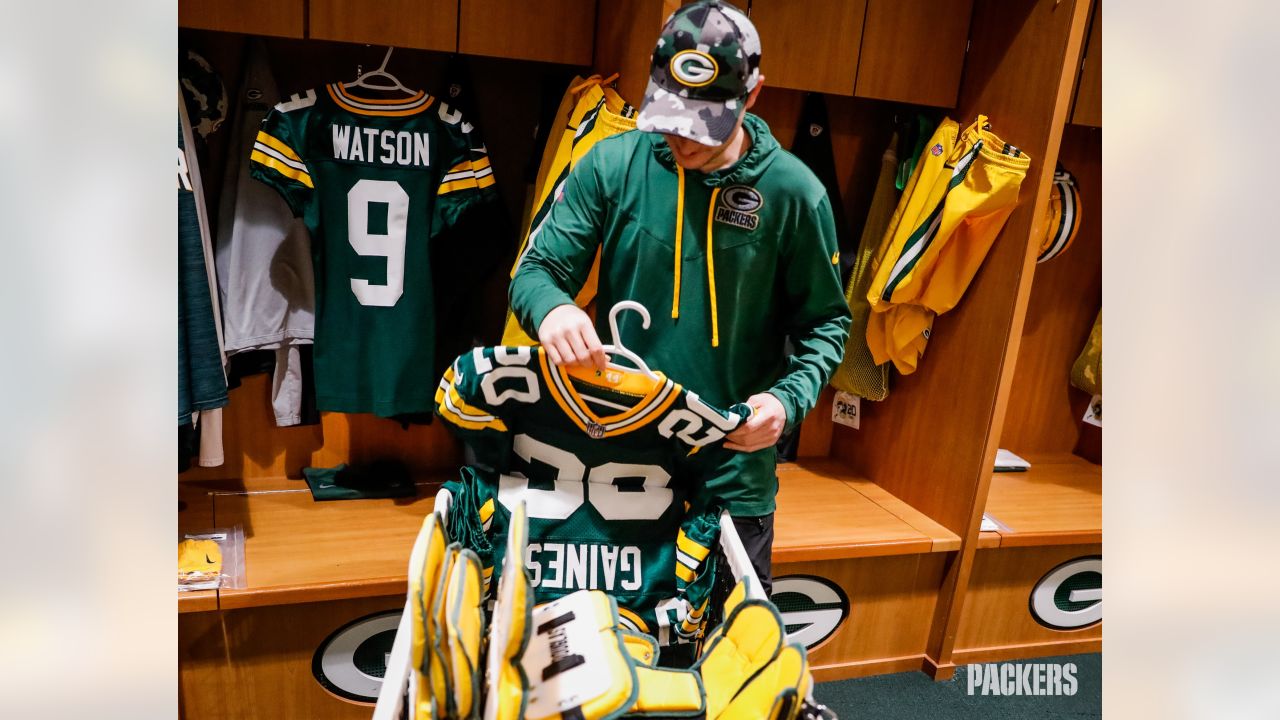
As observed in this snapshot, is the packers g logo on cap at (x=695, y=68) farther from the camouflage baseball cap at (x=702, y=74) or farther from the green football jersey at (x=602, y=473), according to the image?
the green football jersey at (x=602, y=473)

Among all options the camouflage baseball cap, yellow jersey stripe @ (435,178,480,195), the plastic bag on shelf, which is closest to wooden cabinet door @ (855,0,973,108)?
yellow jersey stripe @ (435,178,480,195)

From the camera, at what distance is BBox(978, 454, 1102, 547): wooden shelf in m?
2.46

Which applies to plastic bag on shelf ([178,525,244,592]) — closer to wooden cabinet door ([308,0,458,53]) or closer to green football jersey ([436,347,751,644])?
green football jersey ([436,347,751,644])

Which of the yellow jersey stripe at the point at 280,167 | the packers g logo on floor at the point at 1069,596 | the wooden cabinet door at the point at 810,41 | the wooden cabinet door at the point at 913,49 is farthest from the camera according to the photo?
the packers g logo on floor at the point at 1069,596

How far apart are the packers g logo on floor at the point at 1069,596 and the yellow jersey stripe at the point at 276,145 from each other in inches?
90.6

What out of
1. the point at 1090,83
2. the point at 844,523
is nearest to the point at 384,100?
the point at 844,523

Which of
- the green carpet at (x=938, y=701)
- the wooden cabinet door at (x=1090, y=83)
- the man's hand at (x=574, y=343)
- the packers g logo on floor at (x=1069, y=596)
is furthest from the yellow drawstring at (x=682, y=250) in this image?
the packers g logo on floor at (x=1069, y=596)

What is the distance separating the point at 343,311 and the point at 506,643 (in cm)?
144

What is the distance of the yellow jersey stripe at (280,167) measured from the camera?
1.92 m

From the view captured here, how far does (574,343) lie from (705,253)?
348 mm

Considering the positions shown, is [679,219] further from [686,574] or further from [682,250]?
[686,574]
